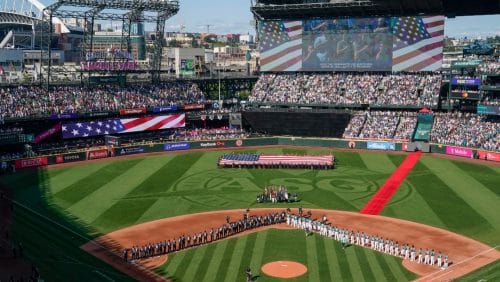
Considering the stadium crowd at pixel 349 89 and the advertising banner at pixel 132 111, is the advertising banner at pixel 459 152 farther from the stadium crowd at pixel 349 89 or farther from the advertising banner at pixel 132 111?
the advertising banner at pixel 132 111

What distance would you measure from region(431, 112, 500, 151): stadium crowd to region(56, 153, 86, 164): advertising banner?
44640 mm

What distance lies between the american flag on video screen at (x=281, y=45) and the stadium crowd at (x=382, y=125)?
15838mm

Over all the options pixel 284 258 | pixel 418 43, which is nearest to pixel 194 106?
pixel 418 43

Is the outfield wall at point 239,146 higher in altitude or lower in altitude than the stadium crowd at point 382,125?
lower

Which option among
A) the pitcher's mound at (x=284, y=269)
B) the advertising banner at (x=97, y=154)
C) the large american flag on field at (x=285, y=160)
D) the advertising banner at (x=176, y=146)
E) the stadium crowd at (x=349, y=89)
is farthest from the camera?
the stadium crowd at (x=349, y=89)

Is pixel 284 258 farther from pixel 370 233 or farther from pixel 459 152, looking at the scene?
pixel 459 152

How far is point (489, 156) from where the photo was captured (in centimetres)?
6159

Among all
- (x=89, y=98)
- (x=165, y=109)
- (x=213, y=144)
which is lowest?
(x=213, y=144)

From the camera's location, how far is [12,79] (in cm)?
8425

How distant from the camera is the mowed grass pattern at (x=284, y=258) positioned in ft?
102

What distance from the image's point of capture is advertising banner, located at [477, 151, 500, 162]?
61000mm

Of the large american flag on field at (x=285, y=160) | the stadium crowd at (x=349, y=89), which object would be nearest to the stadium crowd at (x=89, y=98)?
the stadium crowd at (x=349, y=89)

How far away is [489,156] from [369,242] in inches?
1280

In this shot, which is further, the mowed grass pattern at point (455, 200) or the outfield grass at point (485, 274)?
the mowed grass pattern at point (455, 200)
